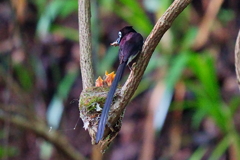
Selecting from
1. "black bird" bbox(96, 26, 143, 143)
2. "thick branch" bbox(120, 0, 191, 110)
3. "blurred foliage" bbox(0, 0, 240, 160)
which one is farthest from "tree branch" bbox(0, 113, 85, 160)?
"thick branch" bbox(120, 0, 191, 110)

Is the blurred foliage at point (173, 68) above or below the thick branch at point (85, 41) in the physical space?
below

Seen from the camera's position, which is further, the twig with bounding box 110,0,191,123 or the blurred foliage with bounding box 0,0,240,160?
the blurred foliage with bounding box 0,0,240,160

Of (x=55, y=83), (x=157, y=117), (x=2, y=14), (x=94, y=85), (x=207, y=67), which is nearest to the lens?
(x=94, y=85)

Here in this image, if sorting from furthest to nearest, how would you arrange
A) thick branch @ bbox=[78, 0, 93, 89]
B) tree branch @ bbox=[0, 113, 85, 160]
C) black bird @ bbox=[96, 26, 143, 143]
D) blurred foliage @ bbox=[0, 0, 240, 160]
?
blurred foliage @ bbox=[0, 0, 240, 160] < tree branch @ bbox=[0, 113, 85, 160] < thick branch @ bbox=[78, 0, 93, 89] < black bird @ bbox=[96, 26, 143, 143]

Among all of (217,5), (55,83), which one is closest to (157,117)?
(217,5)

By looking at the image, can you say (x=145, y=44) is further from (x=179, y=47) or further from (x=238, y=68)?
(x=179, y=47)

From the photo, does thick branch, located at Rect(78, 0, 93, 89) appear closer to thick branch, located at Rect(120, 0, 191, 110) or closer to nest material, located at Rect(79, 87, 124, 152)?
nest material, located at Rect(79, 87, 124, 152)

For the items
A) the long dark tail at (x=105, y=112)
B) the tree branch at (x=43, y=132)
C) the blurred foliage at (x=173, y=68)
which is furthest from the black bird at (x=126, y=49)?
the blurred foliage at (x=173, y=68)

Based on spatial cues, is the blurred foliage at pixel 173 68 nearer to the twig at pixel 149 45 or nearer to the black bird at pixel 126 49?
the black bird at pixel 126 49

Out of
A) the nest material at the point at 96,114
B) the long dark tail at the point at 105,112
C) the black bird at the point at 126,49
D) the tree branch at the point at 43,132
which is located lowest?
the tree branch at the point at 43,132
